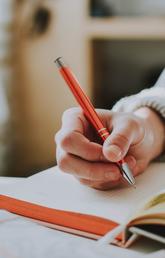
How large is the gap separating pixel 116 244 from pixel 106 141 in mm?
163

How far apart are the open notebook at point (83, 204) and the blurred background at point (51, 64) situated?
1.39 metres

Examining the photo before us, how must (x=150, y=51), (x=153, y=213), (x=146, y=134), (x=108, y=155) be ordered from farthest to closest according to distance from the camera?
(x=150, y=51) → (x=146, y=134) → (x=108, y=155) → (x=153, y=213)

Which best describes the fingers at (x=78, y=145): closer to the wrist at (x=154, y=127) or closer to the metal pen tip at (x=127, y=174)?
the metal pen tip at (x=127, y=174)

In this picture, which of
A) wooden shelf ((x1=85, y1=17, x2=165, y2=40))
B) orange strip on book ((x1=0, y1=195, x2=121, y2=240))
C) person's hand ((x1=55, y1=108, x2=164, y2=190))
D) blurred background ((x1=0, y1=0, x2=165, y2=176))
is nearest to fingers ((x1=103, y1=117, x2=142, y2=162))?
person's hand ((x1=55, y1=108, x2=164, y2=190))

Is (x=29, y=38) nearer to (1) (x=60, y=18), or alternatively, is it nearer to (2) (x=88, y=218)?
(1) (x=60, y=18)

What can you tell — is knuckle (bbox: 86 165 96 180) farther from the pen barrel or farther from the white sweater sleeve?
the white sweater sleeve

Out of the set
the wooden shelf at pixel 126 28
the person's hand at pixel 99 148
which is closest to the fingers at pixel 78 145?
the person's hand at pixel 99 148

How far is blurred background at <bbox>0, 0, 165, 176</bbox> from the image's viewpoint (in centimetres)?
204

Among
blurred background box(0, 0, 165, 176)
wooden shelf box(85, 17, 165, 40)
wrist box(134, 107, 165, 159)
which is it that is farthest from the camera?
blurred background box(0, 0, 165, 176)

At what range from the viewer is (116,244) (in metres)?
0.49

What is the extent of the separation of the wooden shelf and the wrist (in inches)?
42.4

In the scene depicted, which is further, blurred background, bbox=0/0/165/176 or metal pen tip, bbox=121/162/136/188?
blurred background, bbox=0/0/165/176

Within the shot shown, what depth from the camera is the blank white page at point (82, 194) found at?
56cm

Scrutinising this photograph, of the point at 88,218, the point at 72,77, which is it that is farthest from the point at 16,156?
the point at 88,218
